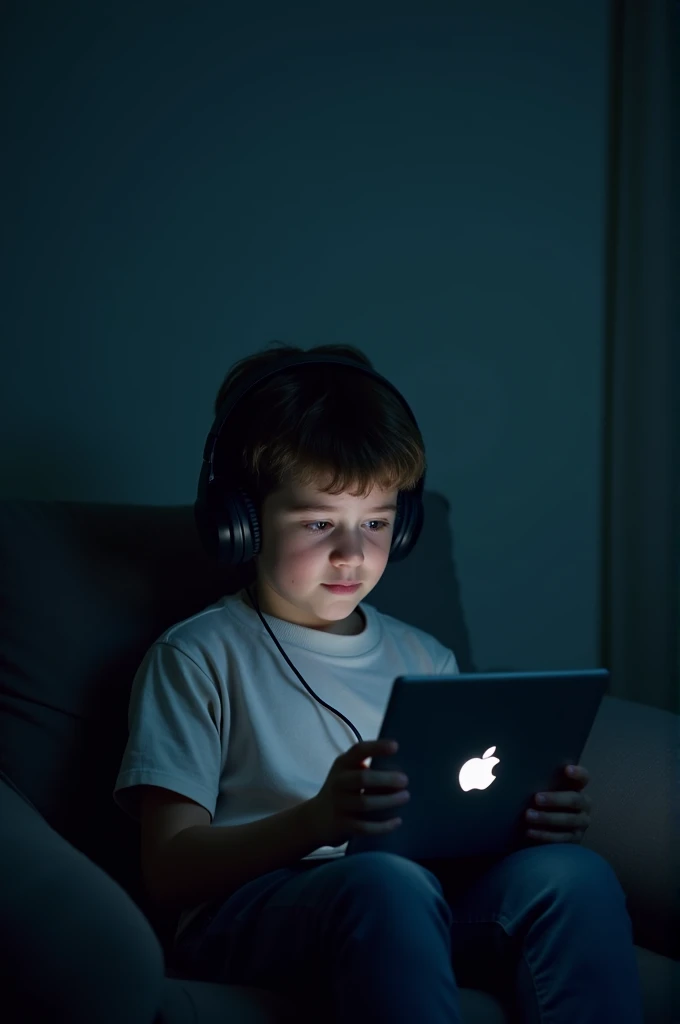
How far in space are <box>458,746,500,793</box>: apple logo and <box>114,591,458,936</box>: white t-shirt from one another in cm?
21

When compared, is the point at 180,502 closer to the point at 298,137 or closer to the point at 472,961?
the point at 298,137

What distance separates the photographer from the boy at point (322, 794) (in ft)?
2.88

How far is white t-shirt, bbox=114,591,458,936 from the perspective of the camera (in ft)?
3.45

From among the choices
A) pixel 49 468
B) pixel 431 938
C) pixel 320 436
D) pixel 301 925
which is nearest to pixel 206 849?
pixel 301 925

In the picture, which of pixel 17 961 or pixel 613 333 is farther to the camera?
pixel 613 333

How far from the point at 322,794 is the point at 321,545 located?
1.08 feet

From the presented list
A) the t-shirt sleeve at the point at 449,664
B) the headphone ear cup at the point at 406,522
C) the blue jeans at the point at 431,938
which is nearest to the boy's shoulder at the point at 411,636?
the t-shirt sleeve at the point at 449,664

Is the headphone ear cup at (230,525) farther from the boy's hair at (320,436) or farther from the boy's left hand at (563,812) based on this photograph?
the boy's left hand at (563,812)

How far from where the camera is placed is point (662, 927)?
3.70 ft

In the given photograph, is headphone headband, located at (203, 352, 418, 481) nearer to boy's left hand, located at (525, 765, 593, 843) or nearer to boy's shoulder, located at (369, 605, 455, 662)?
boy's shoulder, located at (369, 605, 455, 662)

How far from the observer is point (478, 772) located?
0.94 m

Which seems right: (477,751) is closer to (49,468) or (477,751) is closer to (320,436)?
(320,436)

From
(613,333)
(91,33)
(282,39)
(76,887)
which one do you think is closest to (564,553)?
(613,333)

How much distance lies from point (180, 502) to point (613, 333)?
3.25 feet
